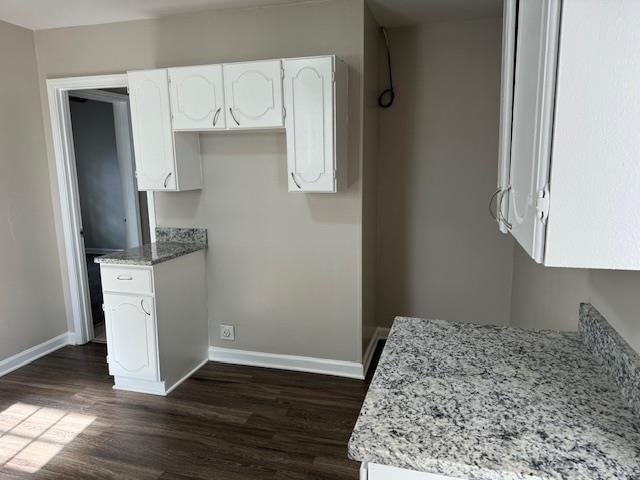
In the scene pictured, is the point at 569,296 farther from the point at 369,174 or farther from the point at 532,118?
the point at 369,174

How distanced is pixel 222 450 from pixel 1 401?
5.43 ft

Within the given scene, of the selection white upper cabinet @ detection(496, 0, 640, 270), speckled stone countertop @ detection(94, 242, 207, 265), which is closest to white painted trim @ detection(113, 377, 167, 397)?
speckled stone countertop @ detection(94, 242, 207, 265)

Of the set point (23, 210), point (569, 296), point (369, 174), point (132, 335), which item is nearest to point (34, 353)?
point (23, 210)

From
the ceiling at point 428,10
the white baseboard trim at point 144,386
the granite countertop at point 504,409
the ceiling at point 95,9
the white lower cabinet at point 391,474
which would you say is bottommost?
the white baseboard trim at point 144,386

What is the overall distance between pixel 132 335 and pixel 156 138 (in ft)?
4.36

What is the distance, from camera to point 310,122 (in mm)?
2705

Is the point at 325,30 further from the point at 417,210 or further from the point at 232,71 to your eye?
the point at 417,210

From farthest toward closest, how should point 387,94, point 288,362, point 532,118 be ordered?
point 387,94
point 288,362
point 532,118

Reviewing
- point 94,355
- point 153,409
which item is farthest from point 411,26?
point 94,355

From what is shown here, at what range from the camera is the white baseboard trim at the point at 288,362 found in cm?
322

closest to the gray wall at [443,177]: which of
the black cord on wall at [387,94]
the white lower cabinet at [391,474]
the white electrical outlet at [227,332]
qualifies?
the black cord on wall at [387,94]

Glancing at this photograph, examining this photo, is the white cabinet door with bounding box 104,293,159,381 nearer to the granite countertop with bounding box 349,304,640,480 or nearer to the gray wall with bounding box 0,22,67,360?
the gray wall with bounding box 0,22,67,360

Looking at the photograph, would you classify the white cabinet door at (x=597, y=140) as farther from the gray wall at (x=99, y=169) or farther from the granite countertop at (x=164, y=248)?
the gray wall at (x=99, y=169)

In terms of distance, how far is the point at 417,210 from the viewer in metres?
3.58
